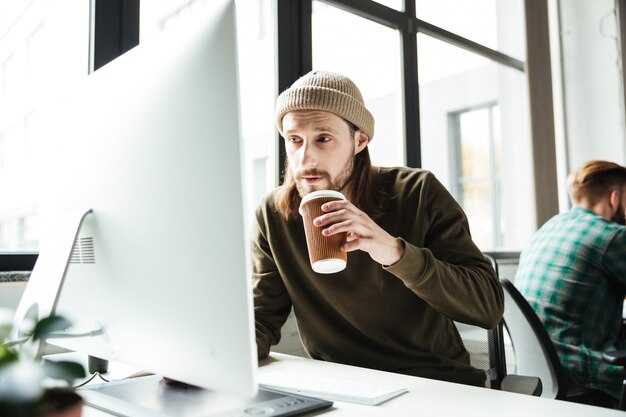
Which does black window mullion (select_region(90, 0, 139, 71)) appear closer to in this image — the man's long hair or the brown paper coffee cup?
the man's long hair

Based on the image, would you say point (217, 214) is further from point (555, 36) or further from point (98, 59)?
point (555, 36)

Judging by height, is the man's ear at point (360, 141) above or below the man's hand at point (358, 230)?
above

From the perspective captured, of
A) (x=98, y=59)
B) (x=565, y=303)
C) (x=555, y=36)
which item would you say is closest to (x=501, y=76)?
(x=555, y=36)

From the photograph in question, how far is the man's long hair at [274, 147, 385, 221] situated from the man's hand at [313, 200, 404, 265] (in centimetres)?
34

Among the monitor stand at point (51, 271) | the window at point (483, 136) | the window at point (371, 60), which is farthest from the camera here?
the window at point (483, 136)

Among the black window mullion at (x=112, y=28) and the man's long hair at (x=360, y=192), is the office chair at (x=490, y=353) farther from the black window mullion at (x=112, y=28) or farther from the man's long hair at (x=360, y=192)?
the black window mullion at (x=112, y=28)

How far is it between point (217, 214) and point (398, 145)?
242cm

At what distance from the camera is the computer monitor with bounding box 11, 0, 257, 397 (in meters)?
0.56

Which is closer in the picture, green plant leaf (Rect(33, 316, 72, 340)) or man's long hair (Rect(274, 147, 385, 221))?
green plant leaf (Rect(33, 316, 72, 340))

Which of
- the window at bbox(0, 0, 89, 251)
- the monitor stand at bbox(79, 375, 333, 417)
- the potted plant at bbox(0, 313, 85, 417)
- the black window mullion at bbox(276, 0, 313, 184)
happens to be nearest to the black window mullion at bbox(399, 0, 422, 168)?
the black window mullion at bbox(276, 0, 313, 184)

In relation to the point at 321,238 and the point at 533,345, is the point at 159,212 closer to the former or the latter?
the point at 321,238

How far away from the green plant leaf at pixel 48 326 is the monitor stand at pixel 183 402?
336 mm

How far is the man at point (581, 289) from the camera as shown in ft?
6.14

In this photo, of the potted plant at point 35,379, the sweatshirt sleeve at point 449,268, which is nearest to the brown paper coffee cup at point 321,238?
the sweatshirt sleeve at point 449,268
